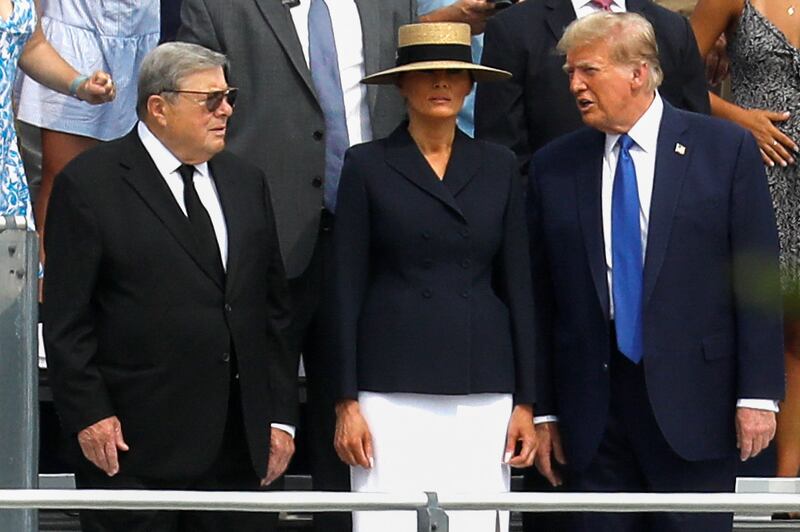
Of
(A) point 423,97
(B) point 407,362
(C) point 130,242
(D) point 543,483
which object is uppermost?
(A) point 423,97

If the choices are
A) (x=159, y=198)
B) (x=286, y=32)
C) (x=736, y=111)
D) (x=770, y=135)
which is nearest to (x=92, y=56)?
(x=286, y=32)

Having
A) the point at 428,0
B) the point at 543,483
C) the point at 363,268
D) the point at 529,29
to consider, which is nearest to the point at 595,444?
the point at 543,483

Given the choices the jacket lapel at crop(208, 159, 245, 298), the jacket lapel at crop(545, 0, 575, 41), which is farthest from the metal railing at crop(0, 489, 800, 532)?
the jacket lapel at crop(545, 0, 575, 41)

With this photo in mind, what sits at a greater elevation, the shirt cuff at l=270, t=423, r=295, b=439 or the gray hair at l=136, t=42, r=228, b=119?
the gray hair at l=136, t=42, r=228, b=119

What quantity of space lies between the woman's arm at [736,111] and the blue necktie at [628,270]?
1053 millimetres

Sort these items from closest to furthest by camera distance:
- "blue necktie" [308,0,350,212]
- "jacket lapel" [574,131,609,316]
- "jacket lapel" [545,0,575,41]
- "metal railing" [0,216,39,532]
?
"metal railing" [0,216,39,532]
"jacket lapel" [574,131,609,316]
"blue necktie" [308,0,350,212]
"jacket lapel" [545,0,575,41]

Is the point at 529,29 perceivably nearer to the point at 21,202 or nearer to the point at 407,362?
the point at 407,362

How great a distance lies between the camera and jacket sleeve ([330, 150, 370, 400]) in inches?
235

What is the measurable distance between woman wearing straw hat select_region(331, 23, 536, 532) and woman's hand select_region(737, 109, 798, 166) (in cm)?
121

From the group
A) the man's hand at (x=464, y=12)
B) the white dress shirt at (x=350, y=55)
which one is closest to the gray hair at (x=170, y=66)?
the white dress shirt at (x=350, y=55)

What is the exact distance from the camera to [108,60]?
7.04 m

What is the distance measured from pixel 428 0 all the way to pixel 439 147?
3.80 ft

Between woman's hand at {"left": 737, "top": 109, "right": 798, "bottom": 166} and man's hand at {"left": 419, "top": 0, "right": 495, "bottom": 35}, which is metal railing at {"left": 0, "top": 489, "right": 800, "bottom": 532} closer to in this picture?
woman's hand at {"left": 737, "top": 109, "right": 798, "bottom": 166}

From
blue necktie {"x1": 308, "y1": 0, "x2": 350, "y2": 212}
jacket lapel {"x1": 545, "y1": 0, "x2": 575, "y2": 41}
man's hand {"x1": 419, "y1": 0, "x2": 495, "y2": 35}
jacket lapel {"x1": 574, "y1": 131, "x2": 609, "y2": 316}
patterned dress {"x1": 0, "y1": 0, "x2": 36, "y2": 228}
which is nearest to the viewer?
jacket lapel {"x1": 574, "y1": 131, "x2": 609, "y2": 316}
